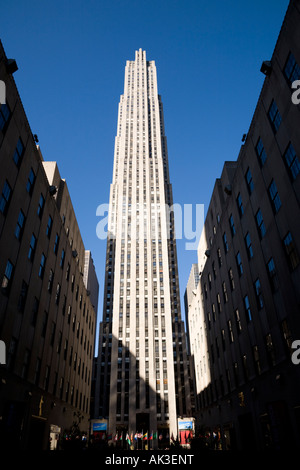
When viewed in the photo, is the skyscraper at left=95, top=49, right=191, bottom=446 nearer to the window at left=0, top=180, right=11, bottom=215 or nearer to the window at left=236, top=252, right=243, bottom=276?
the window at left=236, top=252, right=243, bottom=276

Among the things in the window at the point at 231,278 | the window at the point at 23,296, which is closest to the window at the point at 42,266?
the window at the point at 23,296

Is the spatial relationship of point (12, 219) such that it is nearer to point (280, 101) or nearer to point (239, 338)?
point (280, 101)

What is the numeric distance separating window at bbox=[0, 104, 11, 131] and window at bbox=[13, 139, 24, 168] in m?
2.44

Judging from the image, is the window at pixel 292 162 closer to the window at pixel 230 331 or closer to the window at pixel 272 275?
the window at pixel 272 275

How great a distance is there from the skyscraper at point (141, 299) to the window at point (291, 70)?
252 ft

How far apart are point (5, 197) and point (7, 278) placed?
5762 mm

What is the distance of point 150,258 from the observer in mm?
99188

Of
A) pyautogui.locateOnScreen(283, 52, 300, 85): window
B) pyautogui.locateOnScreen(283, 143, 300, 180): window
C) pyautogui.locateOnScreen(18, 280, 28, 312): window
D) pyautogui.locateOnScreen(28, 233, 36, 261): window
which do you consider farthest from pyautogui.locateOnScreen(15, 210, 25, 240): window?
pyautogui.locateOnScreen(283, 52, 300, 85): window

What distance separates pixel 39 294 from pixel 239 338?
19203 millimetres

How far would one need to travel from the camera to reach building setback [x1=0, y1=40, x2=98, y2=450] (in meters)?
22.1

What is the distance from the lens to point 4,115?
71.8ft

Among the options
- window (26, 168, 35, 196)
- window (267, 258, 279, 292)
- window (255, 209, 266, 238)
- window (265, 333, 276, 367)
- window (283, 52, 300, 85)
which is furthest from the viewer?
window (26, 168, 35, 196)

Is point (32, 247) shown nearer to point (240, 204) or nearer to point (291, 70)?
point (240, 204)

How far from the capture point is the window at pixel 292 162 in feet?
63.8
